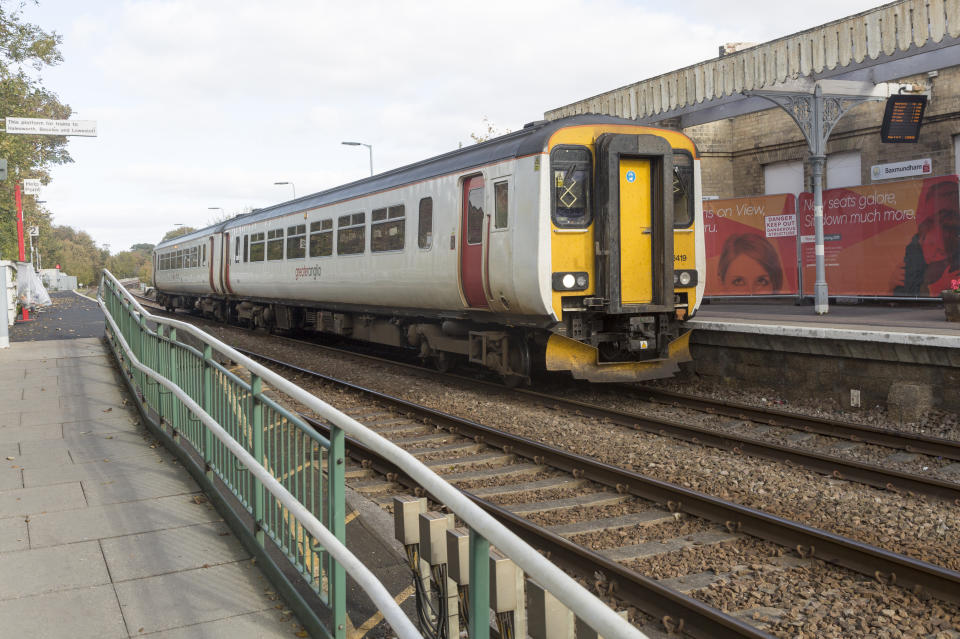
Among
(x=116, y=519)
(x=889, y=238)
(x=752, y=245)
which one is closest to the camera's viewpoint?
(x=116, y=519)

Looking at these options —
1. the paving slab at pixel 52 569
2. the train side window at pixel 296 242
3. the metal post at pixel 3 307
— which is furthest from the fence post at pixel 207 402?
the train side window at pixel 296 242

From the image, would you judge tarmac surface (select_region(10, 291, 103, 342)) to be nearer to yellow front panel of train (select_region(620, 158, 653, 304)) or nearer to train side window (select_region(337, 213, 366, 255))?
train side window (select_region(337, 213, 366, 255))

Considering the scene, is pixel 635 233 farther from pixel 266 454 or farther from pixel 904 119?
pixel 904 119

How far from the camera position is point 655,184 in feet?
35.1

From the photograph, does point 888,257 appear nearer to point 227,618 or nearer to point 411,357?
Result: point 411,357

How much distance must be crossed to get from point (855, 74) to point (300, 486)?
15.2m

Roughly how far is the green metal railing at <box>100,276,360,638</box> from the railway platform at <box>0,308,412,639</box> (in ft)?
0.71

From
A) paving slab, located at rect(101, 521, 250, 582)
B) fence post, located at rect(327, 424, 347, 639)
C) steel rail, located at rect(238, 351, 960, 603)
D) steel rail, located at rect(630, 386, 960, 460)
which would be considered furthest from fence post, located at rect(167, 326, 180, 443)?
steel rail, located at rect(630, 386, 960, 460)

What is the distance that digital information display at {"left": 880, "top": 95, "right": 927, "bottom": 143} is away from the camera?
1516cm

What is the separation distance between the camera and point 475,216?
11.2 metres

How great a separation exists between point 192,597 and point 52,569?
0.93m

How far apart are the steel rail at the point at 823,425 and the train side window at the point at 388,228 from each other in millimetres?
4762

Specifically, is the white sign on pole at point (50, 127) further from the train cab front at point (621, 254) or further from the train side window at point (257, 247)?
the train cab front at point (621, 254)

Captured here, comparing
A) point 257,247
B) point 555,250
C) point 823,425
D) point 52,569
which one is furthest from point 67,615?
point 257,247
